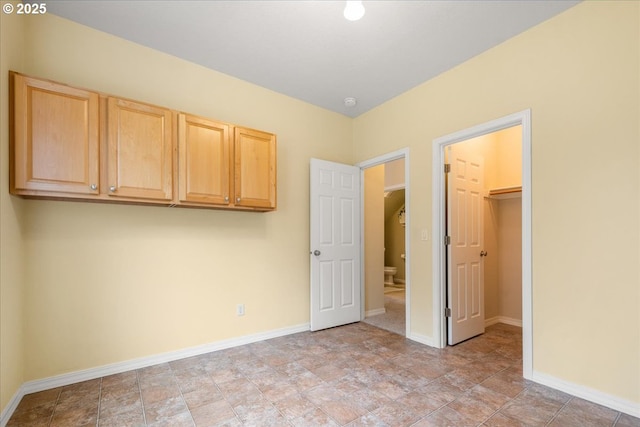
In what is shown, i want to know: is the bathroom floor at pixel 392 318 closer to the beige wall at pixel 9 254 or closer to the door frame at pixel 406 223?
the door frame at pixel 406 223

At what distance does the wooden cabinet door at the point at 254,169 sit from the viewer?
291cm

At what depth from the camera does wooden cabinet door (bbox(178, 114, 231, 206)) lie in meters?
2.59

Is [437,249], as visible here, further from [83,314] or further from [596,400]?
[83,314]

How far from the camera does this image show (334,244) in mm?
3840

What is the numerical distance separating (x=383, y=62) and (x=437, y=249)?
6.46 ft

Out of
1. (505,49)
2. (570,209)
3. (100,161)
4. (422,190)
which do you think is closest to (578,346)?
(570,209)

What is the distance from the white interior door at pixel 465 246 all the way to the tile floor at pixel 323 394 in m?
0.41

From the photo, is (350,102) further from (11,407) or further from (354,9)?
(11,407)

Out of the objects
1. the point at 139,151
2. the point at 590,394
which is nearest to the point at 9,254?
the point at 139,151

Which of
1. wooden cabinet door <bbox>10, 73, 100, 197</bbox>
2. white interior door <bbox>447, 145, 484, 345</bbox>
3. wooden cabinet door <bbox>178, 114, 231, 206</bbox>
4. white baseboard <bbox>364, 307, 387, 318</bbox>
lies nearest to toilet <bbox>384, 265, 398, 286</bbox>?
white baseboard <bbox>364, 307, 387, 318</bbox>

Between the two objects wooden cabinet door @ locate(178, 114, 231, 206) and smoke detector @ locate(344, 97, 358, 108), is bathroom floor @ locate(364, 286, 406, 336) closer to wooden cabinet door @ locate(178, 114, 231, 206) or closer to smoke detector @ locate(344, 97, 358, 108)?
wooden cabinet door @ locate(178, 114, 231, 206)

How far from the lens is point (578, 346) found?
2145mm

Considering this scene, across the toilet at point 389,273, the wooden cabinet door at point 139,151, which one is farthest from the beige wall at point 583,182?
the toilet at point 389,273

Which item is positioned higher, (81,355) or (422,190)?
(422,190)
